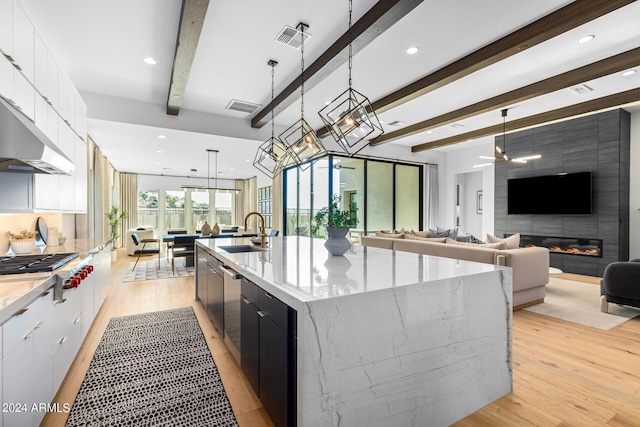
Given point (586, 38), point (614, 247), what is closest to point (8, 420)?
point (586, 38)

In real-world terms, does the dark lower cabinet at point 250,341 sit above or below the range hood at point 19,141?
below

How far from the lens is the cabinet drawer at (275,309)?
142cm

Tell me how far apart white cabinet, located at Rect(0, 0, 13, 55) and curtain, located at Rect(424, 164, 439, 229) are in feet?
A: 27.6

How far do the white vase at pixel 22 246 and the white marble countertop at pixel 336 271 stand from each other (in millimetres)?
1801

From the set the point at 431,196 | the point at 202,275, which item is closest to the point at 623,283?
the point at 202,275

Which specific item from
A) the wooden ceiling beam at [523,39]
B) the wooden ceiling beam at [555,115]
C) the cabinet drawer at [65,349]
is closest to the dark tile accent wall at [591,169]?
the wooden ceiling beam at [555,115]

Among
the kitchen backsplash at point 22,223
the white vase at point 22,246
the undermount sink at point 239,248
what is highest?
the kitchen backsplash at point 22,223

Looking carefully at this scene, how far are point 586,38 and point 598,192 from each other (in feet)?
11.8

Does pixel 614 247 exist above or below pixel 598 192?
below

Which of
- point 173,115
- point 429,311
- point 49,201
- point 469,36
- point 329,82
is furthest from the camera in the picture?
point 173,115

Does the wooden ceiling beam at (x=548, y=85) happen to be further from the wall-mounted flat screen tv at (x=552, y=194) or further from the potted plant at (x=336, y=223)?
the potted plant at (x=336, y=223)

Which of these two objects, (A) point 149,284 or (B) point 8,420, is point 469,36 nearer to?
(B) point 8,420

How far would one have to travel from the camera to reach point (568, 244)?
614 centimetres

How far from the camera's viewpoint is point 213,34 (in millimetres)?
3041
